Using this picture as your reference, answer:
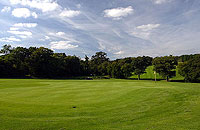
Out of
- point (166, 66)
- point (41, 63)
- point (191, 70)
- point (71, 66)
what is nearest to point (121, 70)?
point (166, 66)

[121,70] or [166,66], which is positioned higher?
[166,66]

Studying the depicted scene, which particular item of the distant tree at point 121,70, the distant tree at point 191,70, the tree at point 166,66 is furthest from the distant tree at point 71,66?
the distant tree at point 191,70

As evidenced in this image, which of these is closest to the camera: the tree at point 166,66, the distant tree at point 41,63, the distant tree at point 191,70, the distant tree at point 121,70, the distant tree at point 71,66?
the distant tree at point 191,70

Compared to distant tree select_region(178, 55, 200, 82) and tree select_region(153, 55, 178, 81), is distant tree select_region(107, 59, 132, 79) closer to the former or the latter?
tree select_region(153, 55, 178, 81)

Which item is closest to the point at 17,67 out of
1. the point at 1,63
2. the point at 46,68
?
the point at 1,63

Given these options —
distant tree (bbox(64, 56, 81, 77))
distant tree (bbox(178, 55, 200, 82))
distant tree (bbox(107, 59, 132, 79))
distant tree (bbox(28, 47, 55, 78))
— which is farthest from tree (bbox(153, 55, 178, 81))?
distant tree (bbox(64, 56, 81, 77))

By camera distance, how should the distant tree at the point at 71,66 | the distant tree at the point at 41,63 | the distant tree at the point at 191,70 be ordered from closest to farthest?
the distant tree at the point at 191,70
the distant tree at the point at 41,63
the distant tree at the point at 71,66

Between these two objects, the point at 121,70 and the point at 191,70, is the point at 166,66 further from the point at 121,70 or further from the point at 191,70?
the point at 121,70

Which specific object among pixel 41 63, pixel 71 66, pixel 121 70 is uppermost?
pixel 41 63

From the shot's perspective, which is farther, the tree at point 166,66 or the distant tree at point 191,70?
the tree at point 166,66

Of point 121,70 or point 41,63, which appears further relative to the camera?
point 121,70

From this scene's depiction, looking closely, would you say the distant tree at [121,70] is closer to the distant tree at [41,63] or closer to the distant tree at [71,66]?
the distant tree at [71,66]

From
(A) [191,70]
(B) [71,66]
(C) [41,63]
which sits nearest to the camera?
(A) [191,70]

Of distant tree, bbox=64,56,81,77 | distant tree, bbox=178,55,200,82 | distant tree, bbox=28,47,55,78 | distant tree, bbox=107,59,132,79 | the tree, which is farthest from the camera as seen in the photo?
distant tree, bbox=64,56,81,77
